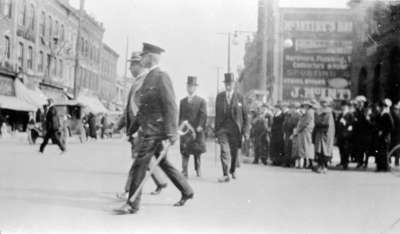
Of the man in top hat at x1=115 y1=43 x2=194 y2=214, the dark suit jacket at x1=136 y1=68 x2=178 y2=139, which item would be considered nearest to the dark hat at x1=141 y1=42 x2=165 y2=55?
the man in top hat at x1=115 y1=43 x2=194 y2=214

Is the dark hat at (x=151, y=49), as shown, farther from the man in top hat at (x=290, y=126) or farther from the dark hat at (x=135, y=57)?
A: the man in top hat at (x=290, y=126)

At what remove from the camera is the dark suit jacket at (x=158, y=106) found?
6.25 meters

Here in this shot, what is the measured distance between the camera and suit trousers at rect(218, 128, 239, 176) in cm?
916

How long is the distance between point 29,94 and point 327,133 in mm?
21456

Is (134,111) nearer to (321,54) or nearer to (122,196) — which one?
(122,196)

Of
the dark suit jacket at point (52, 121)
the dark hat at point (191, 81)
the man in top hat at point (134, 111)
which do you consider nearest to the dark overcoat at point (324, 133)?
the dark hat at point (191, 81)

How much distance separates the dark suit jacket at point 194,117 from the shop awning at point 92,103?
2049 centimetres

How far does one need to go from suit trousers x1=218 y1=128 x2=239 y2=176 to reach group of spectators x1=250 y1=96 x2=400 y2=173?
273 centimetres

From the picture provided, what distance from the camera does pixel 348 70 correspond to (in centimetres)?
938

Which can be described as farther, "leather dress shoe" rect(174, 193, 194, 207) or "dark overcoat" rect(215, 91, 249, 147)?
"dark overcoat" rect(215, 91, 249, 147)

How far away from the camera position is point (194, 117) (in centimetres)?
949

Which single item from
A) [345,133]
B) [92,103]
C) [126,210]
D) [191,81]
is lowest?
[126,210]

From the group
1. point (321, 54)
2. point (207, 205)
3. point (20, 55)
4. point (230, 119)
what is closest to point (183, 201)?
point (207, 205)

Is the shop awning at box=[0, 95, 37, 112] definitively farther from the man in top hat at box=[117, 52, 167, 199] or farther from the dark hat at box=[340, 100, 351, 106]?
the man in top hat at box=[117, 52, 167, 199]
